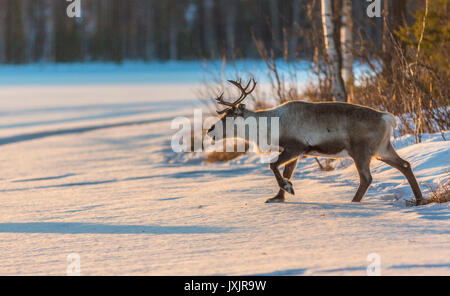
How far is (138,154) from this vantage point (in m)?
11.3

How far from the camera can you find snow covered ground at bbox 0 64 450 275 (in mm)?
4281

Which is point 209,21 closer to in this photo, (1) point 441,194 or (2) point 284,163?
(2) point 284,163

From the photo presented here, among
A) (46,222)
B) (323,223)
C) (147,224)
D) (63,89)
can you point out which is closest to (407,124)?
(323,223)

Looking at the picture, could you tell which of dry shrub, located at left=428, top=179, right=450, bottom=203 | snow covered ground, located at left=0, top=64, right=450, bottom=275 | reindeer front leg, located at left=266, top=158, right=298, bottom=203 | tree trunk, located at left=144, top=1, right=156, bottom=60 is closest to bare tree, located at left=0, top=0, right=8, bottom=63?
tree trunk, located at left=144, top=1, right=156, bottom=60

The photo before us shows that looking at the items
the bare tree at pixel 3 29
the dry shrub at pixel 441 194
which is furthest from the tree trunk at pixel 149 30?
the dry shrub at pixel 441 194

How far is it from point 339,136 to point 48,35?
52.8m

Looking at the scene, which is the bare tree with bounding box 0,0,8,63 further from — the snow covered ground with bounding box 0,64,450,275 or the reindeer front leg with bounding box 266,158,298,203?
the reindeer front leg with bounding box 266,158,298,203

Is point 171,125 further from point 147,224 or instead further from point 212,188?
point 147,224

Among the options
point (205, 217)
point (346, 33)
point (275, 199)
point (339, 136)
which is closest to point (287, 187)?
point (275, 199)

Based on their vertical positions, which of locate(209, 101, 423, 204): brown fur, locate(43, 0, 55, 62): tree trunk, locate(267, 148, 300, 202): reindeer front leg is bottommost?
locate(267, 148, 300, 202): reindeer front leg

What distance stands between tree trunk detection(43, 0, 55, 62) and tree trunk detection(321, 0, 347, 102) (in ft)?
153

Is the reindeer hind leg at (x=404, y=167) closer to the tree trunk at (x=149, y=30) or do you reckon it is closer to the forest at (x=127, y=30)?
the forest at (x=127, y=30)

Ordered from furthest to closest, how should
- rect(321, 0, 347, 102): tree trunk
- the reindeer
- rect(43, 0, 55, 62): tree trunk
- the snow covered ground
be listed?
rect(43, 0, 55, 62): tree trunk, rect(321, 0, 347, 102): tree trunk, the reindeer, the snow covered ground

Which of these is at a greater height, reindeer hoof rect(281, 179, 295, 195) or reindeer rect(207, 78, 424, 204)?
reindeer rect(207, 78, 424, 204)
